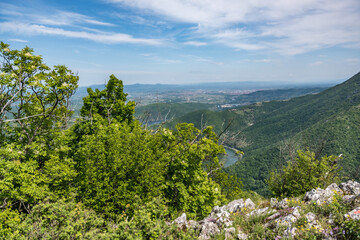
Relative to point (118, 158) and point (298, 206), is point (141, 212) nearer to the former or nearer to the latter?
point (118, 158)

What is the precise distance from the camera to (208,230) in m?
9.95

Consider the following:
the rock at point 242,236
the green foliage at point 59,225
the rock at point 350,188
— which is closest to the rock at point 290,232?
the rock at point 242,236

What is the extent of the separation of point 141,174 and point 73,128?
10279 mm

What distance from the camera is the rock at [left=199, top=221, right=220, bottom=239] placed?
9.59 metres

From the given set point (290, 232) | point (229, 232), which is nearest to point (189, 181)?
point (229, 232)

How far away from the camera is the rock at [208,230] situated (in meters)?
9.59

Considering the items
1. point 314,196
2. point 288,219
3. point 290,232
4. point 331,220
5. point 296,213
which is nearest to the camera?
point 290,232

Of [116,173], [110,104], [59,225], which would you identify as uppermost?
[110,104]

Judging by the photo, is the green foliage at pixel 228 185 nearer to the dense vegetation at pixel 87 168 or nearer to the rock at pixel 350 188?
the dense vegetation at pixel 87 168

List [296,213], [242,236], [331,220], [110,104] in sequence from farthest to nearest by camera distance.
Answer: [110,104], [296,213], [242,236], [331,220]

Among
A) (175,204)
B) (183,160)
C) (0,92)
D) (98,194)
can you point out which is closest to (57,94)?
(0,92)

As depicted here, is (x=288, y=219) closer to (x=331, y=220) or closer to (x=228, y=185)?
(x=331, y=220)

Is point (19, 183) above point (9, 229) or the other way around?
above

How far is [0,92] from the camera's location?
14266 millimetres
